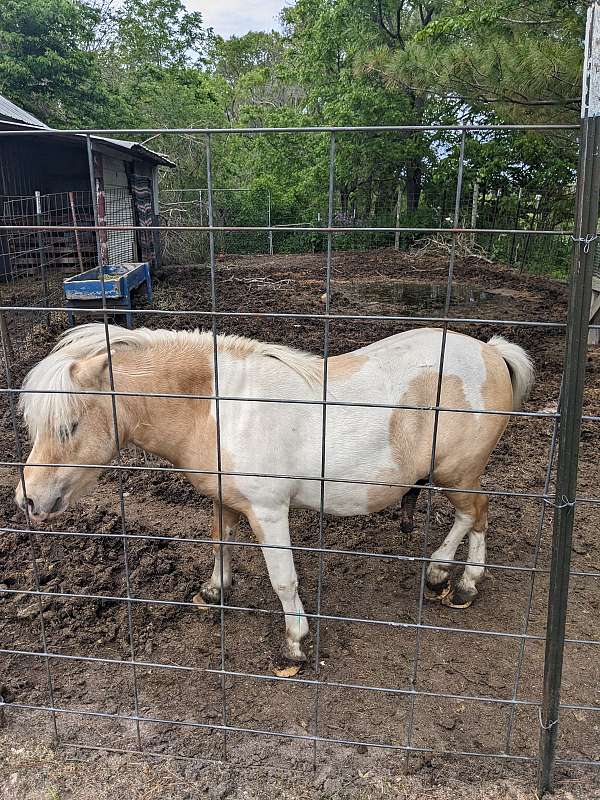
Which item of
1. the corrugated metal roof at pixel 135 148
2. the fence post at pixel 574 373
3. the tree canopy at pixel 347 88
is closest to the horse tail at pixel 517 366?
the fence post at pixel 574 373

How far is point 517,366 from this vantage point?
125 inches

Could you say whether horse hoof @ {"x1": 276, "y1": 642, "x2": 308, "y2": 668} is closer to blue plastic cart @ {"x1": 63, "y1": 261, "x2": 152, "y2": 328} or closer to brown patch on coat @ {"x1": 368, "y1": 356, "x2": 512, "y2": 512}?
brown patch on coat @ {"x1": 368, "y1": 356, "x2": 512, "y2": 512}

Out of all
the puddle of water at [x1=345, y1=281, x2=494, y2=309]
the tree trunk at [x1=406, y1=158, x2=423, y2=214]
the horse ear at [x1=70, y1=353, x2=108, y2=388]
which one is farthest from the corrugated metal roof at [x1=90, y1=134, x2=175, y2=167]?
the horse ear at [x1=70, y1=353, x2=108, y2=388]

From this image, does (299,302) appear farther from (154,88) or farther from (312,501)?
(154,88)

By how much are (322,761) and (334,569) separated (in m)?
1.30

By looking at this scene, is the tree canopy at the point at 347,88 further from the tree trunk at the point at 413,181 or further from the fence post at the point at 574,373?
the fence post at the point at 574,373

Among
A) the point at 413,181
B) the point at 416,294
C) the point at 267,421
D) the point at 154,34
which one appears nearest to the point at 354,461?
the point at 267,421

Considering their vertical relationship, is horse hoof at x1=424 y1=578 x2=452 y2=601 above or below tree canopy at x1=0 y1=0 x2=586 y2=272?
below

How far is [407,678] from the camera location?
105 inches

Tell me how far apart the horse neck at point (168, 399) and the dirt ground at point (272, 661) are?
0.71 meters

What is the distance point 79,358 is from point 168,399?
405mm

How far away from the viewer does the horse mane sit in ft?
7.89

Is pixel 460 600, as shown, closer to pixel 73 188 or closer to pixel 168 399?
pixel 168 399

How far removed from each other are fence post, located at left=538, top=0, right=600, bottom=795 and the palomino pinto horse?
0.89m
